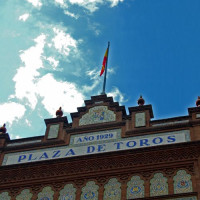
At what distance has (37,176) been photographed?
65.4 feet

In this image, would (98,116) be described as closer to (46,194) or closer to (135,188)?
(46,194)

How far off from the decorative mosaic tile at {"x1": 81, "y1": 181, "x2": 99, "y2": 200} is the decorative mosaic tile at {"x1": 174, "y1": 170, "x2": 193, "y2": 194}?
2838mm

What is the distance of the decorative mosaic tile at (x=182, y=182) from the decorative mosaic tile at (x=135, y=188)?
47.3 inches

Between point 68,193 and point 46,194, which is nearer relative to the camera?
point 68,193

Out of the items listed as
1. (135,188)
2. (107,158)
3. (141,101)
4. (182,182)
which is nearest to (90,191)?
(107,158)

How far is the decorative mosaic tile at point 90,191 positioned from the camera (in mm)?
18484

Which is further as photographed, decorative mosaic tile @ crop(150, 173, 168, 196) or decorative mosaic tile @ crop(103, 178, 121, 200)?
decorative mosaic tile @ crop(103, 178, 121, 200)

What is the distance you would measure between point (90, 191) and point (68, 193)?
0.83 metres

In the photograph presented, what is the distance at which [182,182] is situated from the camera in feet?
59.0

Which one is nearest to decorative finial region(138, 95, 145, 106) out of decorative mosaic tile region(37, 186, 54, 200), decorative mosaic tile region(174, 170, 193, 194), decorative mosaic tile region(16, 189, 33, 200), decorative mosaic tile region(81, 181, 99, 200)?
decorative mosaic tile region(174, 170, 193, 194)

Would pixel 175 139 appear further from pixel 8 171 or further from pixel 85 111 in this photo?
pixel 8 171

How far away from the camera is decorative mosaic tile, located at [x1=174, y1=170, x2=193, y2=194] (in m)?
17.7

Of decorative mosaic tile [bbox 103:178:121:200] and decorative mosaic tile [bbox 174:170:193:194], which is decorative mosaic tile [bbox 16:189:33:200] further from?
decorative mosaic tile [bbox 174:170:193:194]

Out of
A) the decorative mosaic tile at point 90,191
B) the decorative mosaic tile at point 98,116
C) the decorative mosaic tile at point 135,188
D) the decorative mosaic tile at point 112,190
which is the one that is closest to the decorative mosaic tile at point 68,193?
the decorative mosaic tile at point 90,191
